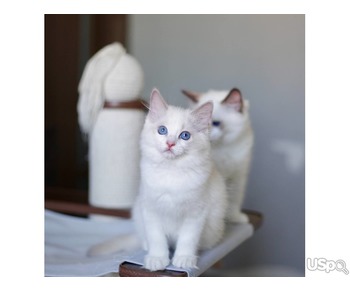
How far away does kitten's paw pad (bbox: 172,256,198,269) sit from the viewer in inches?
42.5

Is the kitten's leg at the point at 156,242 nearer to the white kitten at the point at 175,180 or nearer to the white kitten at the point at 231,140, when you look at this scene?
the white kitten at the point at 175,180

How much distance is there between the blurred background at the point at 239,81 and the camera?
227 centimetres

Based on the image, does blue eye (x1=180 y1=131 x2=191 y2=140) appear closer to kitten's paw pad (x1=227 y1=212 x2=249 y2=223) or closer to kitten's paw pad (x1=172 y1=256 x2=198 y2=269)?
kitten's paw pad (x1=172 y1=256 x2=198 y2=269)

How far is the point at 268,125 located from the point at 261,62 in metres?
0.30

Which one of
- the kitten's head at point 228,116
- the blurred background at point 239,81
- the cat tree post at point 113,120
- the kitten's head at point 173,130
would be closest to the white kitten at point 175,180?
the kitten's head at point 173,130

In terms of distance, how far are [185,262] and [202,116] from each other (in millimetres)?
334

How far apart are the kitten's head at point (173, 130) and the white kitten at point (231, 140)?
0.32m

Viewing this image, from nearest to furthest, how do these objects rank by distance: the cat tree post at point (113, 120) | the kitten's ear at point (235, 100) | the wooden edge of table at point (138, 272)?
the wooden edge of table at point (138, 272) < the kitten's ear at point (235, 100) < the cat tree post at point (113, 120)

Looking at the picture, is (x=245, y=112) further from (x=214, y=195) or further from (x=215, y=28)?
(x=215, y=28)

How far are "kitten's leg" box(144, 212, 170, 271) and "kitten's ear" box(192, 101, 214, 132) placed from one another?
0.25 m

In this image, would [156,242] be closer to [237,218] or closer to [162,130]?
[162,130]

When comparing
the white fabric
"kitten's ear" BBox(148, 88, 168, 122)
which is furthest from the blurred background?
"kitten's ear" BBox(148, 88, 168, 122)

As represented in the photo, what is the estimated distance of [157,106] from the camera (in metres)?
1.09
